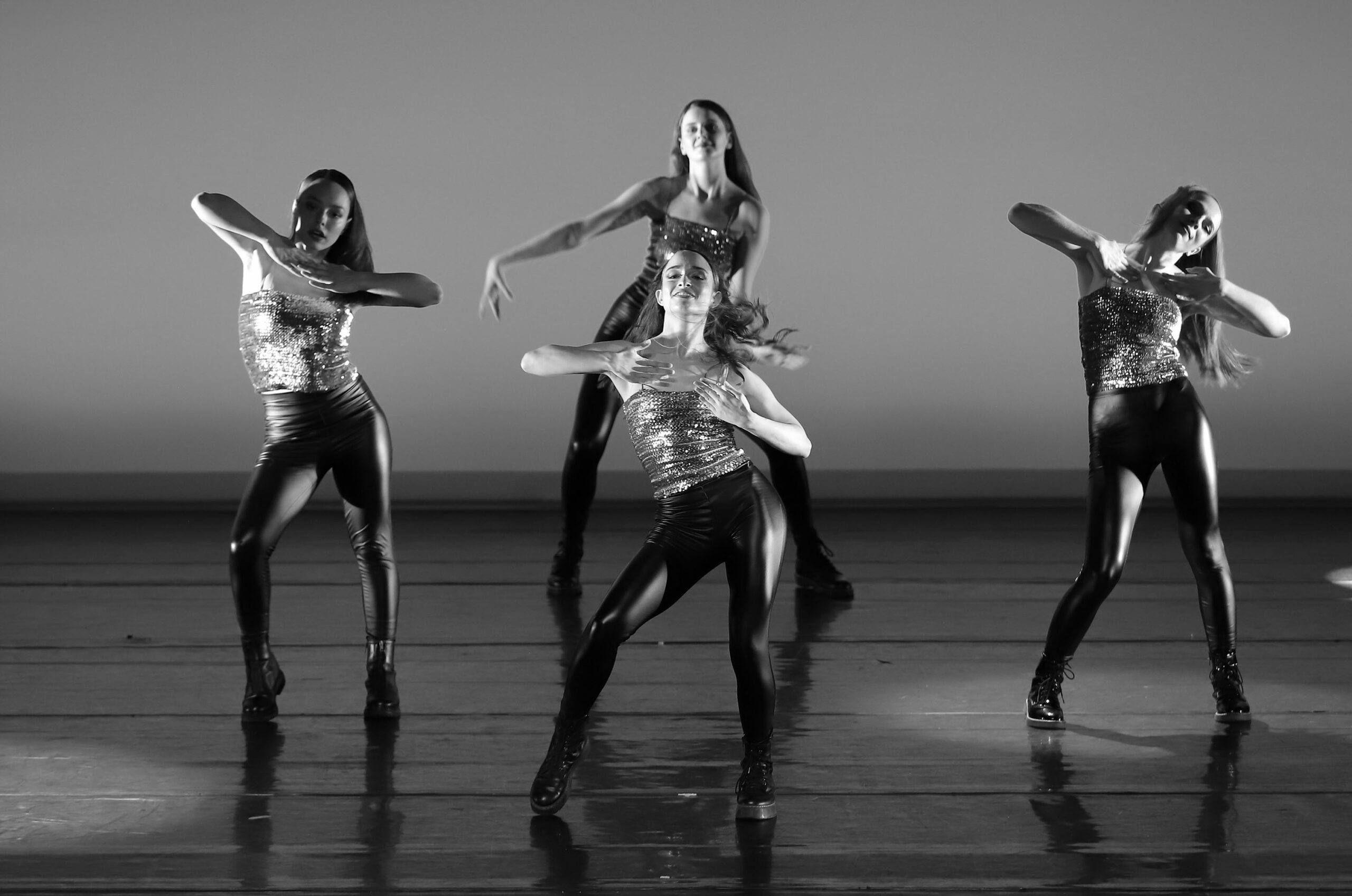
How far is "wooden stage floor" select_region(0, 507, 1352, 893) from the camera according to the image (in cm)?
242

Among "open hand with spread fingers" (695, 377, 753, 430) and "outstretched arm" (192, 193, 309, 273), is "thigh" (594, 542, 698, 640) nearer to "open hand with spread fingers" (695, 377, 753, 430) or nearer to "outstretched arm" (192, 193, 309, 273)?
"open hand with spread fingers" (695, 377, 753, 430)

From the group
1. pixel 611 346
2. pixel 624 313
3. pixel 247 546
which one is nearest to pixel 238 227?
pixel 247 546

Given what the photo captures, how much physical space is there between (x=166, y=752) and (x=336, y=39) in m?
4.82

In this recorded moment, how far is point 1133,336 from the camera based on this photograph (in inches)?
127

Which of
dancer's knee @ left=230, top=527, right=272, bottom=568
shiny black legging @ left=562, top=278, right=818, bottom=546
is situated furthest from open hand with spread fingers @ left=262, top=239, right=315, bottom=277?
shiny black legging @ left=562, top=278, right=818, bottom=546

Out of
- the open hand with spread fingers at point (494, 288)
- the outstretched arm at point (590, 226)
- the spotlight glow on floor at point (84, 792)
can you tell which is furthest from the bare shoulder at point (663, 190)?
the spotlight glow on floor at point (84, 792)

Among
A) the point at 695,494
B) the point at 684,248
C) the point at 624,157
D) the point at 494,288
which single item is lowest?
the point at 695,494

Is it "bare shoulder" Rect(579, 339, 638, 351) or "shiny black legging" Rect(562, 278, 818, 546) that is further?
"shiny black legging" Rect(562, 278, 818, 546)

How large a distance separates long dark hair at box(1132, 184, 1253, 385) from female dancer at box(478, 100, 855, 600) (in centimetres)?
114

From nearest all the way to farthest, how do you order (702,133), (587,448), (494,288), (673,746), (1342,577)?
(673,746) → (494,288) → (702,133) → (587,448) → (1342,577)

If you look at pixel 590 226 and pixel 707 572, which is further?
pixel 590 226

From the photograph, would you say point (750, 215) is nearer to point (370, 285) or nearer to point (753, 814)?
point (370, 285)

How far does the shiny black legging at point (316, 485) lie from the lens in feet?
10.3

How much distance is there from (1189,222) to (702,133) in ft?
4.81
